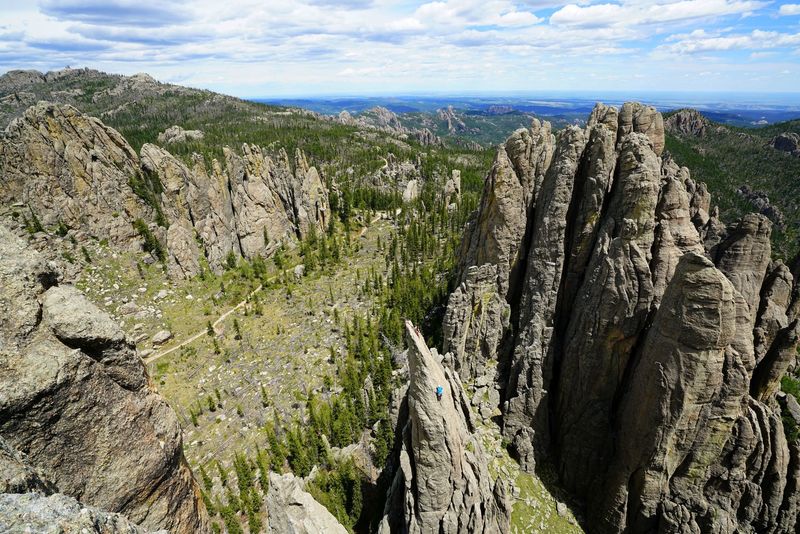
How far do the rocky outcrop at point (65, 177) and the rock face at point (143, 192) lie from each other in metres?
0.11

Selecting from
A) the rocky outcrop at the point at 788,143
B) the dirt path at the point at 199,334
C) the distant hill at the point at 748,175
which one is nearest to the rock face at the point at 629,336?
the dirt path at the point at 199,334

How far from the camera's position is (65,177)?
161ft

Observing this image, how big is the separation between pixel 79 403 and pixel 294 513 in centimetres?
962

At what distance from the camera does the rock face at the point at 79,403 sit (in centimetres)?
809

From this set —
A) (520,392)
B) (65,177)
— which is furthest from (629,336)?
(65,177)

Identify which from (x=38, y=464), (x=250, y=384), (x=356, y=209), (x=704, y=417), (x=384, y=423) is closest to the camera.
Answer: (x=38, y=464)

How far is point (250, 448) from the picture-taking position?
98.3ft

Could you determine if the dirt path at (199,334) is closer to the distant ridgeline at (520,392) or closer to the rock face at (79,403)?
the distant ridgeline at (520,392)

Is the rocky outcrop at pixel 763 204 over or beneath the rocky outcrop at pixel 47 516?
beneath

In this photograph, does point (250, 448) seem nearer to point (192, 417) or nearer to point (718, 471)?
point (192, 417)

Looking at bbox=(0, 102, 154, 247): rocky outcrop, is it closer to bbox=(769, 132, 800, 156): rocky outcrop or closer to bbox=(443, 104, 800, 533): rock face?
bbox=(443, 104, 800, 533): rock face

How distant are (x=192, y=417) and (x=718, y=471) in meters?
37.2

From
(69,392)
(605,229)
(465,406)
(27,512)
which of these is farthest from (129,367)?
(605,229)

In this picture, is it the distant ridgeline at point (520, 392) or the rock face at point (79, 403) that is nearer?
the rock face at point (79, 403)
